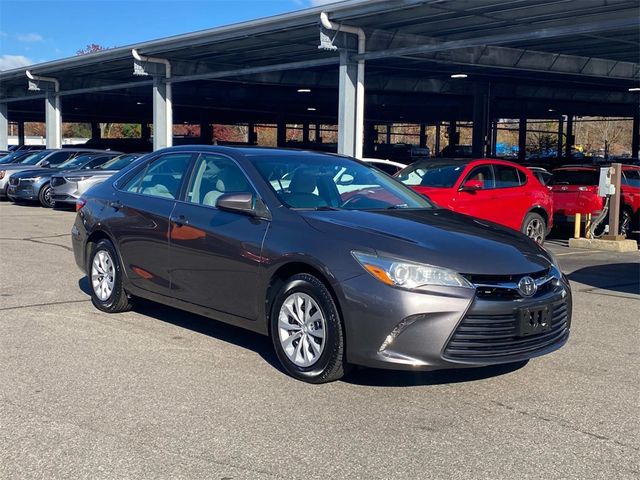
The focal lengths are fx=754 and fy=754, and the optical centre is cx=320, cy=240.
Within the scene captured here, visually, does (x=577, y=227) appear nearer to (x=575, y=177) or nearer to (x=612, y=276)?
(x=575, y=177)

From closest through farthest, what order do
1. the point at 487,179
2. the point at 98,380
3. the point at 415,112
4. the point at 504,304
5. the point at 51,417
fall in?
Result: the point at 51,417, the point at 504,304, the point at 98,380, the point at 487,179, the point at 415,112

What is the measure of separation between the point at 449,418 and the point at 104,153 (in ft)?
59.0

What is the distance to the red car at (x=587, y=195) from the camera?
14898 mm

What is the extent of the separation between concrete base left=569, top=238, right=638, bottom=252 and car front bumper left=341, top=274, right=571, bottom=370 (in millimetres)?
9505

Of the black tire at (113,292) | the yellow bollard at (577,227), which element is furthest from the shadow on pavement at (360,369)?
the yellow bollard at (577,227)

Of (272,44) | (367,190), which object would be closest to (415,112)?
(272,44)

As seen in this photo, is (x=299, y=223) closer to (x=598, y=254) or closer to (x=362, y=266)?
(x=362, y=266)

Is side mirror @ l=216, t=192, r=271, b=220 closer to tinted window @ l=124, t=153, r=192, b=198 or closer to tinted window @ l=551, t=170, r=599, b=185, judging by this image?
tinted window @ l=124, t=153, r=192, b=198

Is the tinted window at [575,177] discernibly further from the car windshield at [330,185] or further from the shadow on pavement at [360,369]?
the shadow on pavement at [360,369]

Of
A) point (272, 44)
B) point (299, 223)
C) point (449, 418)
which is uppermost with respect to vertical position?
point (272, 44)

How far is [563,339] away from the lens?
207 inches

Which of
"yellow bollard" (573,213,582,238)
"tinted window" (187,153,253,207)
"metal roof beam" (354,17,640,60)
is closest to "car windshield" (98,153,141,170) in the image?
"metal roof beam" (354,17,640,60)

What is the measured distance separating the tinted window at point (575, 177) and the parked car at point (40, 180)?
11.7 meters

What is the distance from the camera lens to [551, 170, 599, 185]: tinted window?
50.4ft
